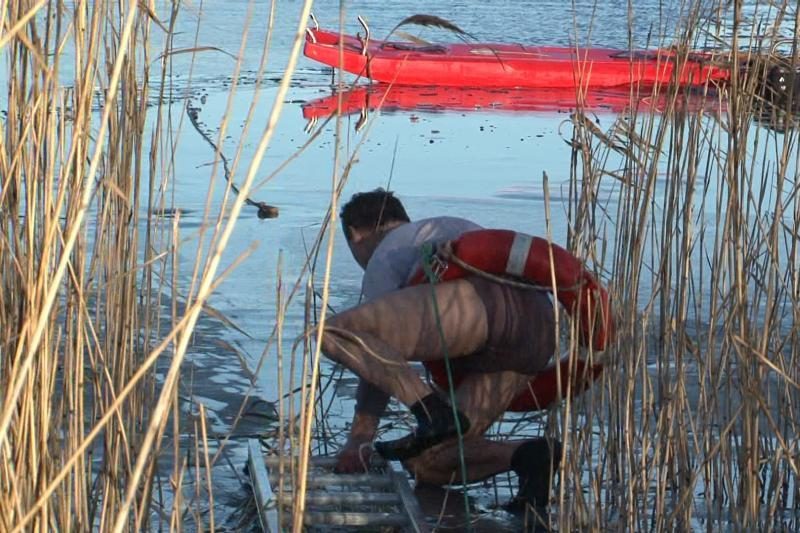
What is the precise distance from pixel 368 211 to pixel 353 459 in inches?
27.9

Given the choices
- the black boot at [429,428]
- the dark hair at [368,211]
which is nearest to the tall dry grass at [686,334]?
the black boot at [429,428]

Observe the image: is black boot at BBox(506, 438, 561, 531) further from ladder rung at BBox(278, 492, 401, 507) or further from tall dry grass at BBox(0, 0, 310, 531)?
tall dry grass at BBox(0, 0, 310, 531)

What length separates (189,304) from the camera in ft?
5.37

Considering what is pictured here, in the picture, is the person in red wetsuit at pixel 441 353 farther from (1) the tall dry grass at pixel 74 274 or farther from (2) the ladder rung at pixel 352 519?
(1) the tall dry grass at pixel 74 274

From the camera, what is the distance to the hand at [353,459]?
3605mm

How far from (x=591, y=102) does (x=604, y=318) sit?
10585mm

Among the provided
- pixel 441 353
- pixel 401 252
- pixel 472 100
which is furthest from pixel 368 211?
pixel 472 100

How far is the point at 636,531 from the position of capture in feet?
9.31

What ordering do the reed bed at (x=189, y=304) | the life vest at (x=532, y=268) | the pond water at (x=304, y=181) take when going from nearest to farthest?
the reed bed at (x=189, y=304) → the life vest at (x=532, y=268) → the pond water at (x=304, y=181)

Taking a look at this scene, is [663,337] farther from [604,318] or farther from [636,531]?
[636,531]

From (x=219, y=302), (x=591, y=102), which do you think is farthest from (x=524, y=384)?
(x=591, y=102)

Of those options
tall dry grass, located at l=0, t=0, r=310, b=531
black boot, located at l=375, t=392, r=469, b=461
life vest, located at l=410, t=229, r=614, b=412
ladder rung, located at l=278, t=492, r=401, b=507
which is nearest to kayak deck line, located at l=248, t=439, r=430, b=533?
ladder rung, located at l=278, t=492, r=401, b=507

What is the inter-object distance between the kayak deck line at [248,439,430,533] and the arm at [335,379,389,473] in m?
0.04

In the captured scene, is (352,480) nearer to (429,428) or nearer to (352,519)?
(352,519)
